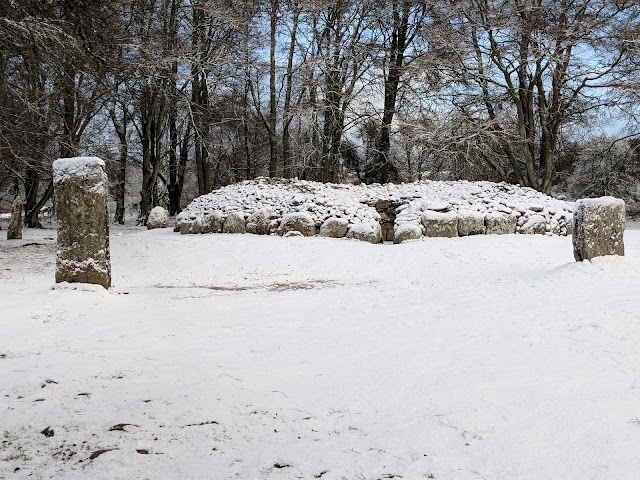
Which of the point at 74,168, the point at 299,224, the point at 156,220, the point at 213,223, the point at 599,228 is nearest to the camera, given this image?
the point at 74,168

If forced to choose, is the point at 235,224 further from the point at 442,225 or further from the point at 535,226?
the point at 535,226

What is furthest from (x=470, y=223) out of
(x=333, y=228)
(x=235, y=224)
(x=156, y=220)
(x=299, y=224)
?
(x=156, y=220)

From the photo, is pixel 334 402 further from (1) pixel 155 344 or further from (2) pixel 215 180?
(2) pixel 215 180

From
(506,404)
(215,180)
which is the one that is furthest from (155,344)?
(215,180)

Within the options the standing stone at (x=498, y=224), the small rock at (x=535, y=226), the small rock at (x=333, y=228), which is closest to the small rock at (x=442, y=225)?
the standing stone at (x=498, y=224)

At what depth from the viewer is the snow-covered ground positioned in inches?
83.9

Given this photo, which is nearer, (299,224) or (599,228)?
(599,228)

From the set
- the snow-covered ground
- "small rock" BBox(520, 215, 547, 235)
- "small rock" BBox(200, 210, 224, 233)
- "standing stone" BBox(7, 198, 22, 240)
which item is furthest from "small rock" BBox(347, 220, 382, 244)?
"standing stone" BBox(7, 198, 22, 240)

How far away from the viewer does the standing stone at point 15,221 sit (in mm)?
12180

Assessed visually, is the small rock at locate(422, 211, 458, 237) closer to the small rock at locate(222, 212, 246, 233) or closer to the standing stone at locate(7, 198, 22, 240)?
the small rock at locate(222, 212, 246, 233)

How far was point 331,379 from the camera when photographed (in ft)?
10.6

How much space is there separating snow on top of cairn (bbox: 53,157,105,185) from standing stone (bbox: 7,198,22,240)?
8.03 m

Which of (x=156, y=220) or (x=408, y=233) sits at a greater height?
(x=156, y=220)

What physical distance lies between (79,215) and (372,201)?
318 inches
